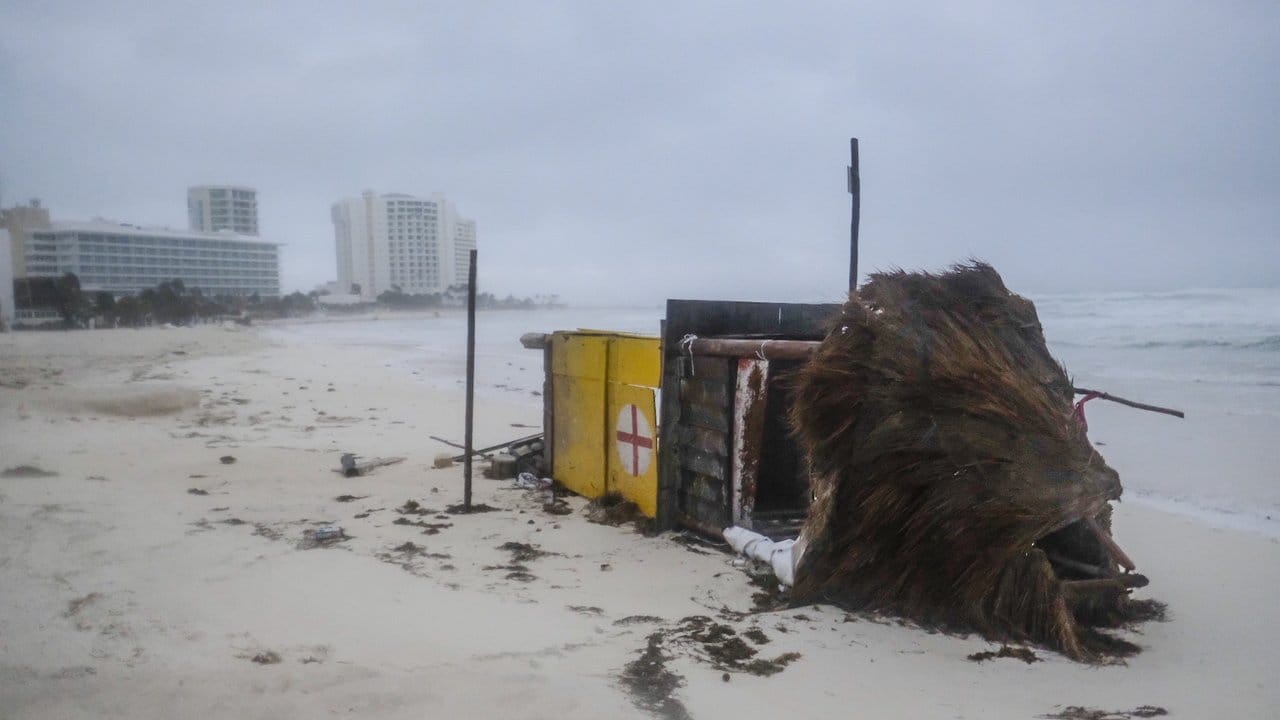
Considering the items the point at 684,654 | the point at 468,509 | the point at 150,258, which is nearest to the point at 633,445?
the point at 468,509

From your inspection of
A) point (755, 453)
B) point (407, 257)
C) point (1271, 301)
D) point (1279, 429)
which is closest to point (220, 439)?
point (755, 453)

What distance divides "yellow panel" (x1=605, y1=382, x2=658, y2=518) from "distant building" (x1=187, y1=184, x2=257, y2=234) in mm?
128820

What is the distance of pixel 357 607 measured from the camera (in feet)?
13.9

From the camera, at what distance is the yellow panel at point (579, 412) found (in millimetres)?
6621

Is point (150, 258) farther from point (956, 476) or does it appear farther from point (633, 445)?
point (956, 476)

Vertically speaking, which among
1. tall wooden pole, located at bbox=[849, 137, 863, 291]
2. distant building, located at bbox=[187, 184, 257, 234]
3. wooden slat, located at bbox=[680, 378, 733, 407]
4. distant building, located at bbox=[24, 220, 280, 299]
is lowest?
wooden slat, located at bbox=[680, 378, 733, 407]

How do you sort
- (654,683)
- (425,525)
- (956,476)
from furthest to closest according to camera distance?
1. (425,525)
2. (956,476)
3. (654,683)

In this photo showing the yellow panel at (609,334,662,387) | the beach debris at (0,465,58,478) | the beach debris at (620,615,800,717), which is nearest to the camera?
the beach debris at (620,615,800,717)

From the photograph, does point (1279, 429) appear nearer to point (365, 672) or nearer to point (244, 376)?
point (365, 672)

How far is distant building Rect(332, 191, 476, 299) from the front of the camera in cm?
13712

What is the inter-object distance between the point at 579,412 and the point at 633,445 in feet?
2.87

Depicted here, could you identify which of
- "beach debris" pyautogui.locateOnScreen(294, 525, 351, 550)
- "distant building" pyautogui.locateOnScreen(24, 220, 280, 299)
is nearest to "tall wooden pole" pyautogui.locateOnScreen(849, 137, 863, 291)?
"beach debris" pyautogui.locateOnScreen(294, 525, 351, 550)

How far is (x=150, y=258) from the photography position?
80.3m

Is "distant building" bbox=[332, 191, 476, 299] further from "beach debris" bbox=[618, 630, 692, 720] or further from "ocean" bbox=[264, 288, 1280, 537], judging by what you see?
"beach debris" bbox=[618, 630, 692, 720]
